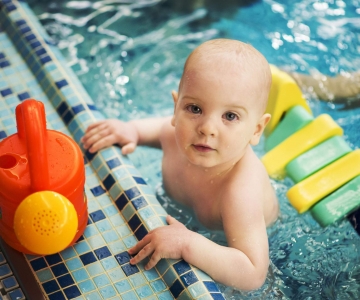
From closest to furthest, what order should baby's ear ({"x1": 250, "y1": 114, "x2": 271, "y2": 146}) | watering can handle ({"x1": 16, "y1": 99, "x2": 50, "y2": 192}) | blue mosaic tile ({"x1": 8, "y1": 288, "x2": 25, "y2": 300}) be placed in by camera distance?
watering can handle ({"x1": 16, "y1": 99, "x2": 50, "y2": 192}) → blue mosaic tile ({"x1": 8, "y1": 288, "x2": 25, "y2": 300}) → baby's ear ({"x1": 250, "y1": 114, "x2": 271, "y2": 146})

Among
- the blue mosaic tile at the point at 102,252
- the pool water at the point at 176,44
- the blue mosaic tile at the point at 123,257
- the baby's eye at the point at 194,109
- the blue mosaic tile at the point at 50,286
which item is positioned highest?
the baby's eye at the point at 194,109

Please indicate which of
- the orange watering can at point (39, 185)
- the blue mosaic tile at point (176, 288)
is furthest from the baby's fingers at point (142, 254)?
the orange watering can at point (39, 185)

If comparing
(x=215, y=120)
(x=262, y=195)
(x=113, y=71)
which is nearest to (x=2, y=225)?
(x=215, y=120)

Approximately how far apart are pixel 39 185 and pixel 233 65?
58cm

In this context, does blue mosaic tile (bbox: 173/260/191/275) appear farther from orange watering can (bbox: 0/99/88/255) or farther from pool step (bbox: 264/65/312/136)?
pool step (bbox: 264/65/312/136)

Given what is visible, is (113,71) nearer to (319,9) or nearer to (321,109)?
(321,109)

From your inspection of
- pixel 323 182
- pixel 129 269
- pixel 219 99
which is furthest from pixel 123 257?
pixel 323 182

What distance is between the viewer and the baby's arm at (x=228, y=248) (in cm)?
148

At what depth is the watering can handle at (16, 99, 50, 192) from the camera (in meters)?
1.24

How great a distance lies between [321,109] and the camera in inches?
97.3

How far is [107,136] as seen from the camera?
5.95 ft

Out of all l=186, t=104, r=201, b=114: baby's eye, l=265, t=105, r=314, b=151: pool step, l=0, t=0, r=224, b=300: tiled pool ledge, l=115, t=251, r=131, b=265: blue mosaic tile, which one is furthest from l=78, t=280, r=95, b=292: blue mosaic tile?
l=265, t=105, r=314, b=151: pool step

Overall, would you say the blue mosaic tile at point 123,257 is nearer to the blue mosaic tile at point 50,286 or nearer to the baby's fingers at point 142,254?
the baby's fingers at point 142,254

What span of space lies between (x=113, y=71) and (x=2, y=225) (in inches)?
52.0
